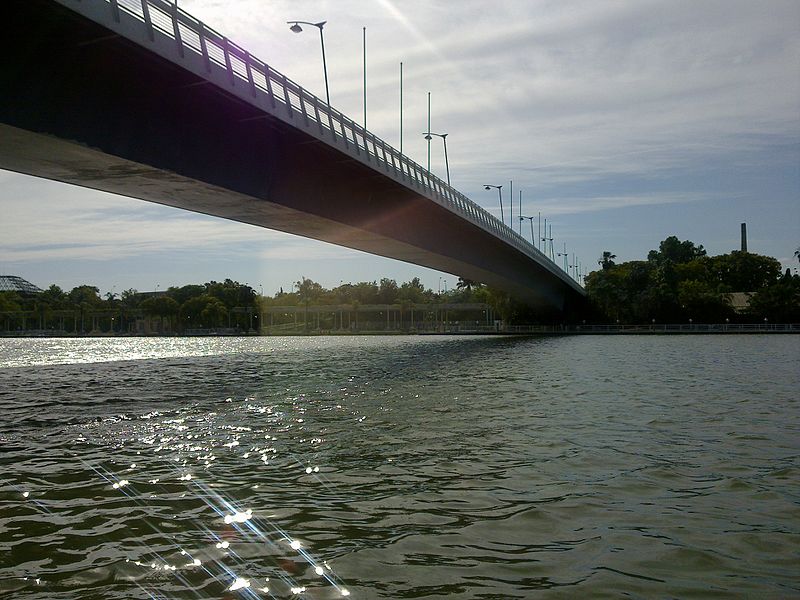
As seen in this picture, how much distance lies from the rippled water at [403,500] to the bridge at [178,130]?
29.0 ft

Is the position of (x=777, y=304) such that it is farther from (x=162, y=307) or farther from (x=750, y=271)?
(x=162, y=307)

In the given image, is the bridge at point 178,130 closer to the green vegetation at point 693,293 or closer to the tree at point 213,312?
the green vegetation at point 693,293

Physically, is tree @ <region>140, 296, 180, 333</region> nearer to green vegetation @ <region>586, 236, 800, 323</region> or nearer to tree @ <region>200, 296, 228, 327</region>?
tree @ <region>200, 296, 228, 327</region>

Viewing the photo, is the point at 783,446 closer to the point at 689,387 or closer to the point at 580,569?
the point at 580,569

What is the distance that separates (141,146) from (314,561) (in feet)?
73.6

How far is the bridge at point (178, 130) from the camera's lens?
2267 cm

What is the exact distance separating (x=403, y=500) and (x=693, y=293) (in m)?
128

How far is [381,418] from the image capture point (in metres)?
19.7

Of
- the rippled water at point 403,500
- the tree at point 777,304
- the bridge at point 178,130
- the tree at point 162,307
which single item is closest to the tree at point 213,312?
the tree at point 162,307

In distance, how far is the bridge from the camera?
893 inches

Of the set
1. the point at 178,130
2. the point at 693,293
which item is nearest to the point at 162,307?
the point at 693,293

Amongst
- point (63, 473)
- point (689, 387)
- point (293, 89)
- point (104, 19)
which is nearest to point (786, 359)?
point (689, 387)

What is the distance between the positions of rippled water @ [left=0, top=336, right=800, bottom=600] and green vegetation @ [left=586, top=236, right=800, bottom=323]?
111 metres

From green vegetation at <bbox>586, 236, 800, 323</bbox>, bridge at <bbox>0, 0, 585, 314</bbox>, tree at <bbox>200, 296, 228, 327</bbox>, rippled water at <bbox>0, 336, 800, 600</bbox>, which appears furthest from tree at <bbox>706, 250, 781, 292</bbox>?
rippled water at <bbox>0, 336, 800, 600</bbox>
